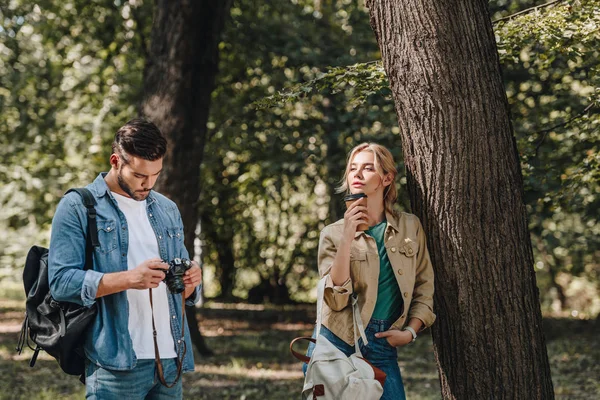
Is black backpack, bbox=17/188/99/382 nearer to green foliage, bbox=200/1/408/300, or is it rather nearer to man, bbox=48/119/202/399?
man, bbox=48/119/202/399

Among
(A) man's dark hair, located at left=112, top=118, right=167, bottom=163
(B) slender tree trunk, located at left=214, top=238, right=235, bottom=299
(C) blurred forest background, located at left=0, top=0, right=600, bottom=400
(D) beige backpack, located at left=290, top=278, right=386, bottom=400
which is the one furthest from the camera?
(B) slender tree trunk, located at left=214, top=238, right=235, bottom=299

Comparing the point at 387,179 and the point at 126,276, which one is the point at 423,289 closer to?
the point at 387,179

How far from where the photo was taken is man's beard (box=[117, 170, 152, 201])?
3102 mm

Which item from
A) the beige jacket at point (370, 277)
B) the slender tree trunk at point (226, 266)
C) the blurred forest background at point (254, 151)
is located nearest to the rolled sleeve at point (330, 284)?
the beige jacket at point (370, 277)

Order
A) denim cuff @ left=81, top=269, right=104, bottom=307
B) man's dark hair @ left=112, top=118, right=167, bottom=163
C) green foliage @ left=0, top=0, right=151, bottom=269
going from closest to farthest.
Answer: denim cuff @ left=81, top=269, right=104, bottom=307, man's dark hair @ left=112, top=118, right=167, bottom=163, green foliage @ left=0, top=0, right=151, bottom=269

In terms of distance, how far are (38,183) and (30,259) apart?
356 inches

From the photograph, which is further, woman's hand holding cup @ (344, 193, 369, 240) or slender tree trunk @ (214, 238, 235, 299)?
slender tree trunk @ (214, 238, 235, 299)

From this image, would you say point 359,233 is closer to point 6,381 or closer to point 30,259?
point 30,259

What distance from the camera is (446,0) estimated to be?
11.9ft

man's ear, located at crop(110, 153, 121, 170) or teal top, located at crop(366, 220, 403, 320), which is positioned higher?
man's ear, located at crop(110, 153, 121, 170)

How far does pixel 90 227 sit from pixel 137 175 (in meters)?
0.27

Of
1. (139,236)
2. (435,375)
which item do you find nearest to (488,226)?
(139,236)

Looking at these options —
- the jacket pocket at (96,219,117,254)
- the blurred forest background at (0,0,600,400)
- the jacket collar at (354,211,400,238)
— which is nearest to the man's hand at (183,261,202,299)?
the jacket pocket at (96,219,117,254)

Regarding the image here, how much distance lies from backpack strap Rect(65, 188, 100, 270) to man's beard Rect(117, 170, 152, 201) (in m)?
0.13
